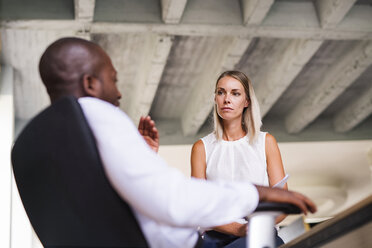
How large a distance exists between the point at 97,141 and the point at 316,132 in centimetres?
762

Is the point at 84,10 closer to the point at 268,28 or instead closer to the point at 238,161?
the point at 268,28

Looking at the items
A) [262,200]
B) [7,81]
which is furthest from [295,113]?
[262,200]

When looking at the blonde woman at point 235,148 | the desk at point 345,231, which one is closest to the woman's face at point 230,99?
the blonde woman at point 235,148

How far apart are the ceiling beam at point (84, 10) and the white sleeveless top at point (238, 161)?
9.48ft

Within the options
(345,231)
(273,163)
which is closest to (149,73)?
(273,163)

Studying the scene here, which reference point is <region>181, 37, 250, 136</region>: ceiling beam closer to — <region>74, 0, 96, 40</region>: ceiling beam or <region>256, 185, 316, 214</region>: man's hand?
<region>74, 0, 96, 40</region>: ceiling beam

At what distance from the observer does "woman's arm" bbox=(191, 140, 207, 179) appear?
2035 millimetres

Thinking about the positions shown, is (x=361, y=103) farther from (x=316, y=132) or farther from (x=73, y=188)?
(x=73, y=188)

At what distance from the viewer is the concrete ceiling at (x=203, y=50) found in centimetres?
492

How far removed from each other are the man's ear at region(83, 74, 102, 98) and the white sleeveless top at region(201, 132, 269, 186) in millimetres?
988

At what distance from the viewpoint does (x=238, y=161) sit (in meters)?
2.01

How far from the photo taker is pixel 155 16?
16.5ft

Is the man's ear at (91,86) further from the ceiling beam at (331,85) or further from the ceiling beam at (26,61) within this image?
the ceiling beam at (331,85)

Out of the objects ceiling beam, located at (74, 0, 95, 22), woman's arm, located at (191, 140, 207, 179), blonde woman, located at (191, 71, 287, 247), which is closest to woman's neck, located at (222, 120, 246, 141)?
blonde woman, located at (191, 71, 287, 247)
